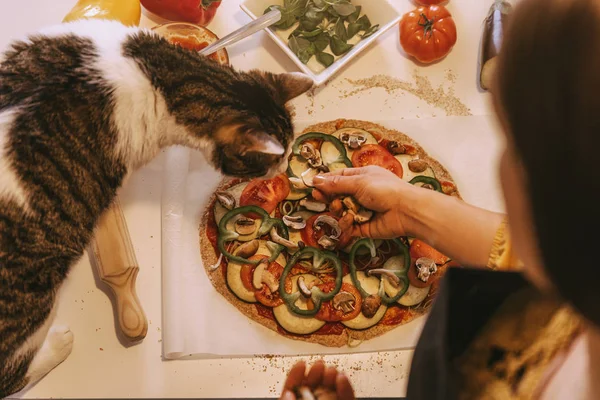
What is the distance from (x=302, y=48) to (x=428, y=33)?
0.43m

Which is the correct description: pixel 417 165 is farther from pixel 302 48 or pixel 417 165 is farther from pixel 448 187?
pixel 302 48

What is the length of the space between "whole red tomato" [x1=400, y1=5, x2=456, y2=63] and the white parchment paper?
23 cm

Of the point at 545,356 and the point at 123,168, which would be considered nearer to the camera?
the point at 545,356

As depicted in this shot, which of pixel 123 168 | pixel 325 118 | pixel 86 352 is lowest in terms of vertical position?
pixel 86 352

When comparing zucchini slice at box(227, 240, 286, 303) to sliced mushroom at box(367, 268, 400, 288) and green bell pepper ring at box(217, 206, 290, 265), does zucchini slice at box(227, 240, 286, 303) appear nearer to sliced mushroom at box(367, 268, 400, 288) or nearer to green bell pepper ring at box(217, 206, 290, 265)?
green bell pepper ring at box(217, 206, 290, 265)

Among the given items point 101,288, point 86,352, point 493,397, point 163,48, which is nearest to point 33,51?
point 163,48

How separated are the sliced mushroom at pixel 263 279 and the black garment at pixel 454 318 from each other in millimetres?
612

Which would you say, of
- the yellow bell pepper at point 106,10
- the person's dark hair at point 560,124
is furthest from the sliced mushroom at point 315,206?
the person's dark hair at point 560,124

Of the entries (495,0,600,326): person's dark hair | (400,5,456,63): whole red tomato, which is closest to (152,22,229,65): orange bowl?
(400,5,456,63): whole red tomato

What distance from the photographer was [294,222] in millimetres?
1490

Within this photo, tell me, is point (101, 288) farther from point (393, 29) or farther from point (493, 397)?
point (393, 29)

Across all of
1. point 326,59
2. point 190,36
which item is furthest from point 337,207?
point 190,36

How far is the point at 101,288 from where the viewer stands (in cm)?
148

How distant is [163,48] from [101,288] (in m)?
0.72
